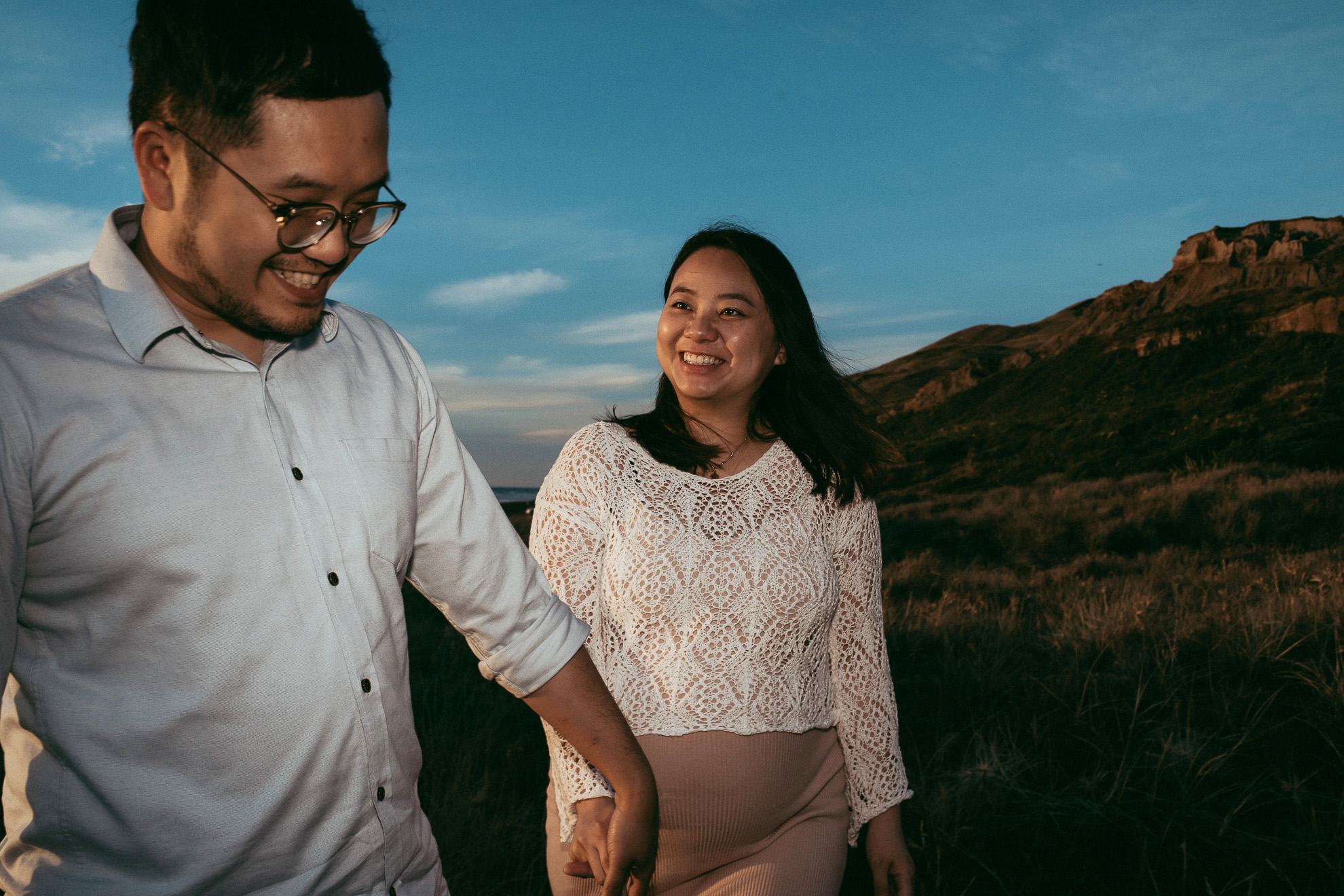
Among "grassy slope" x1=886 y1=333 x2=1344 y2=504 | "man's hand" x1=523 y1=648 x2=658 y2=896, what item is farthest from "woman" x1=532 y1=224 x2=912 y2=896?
"grassy slope" x1=886 y1=333 x2=1344 y2=504

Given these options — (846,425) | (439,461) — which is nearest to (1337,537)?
(846,425)

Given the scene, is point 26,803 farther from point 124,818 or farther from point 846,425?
point 846,425

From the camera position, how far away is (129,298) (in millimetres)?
1196

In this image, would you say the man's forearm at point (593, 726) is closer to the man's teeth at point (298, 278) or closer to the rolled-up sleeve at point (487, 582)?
the rolled-up sleeve at point (487, 582)

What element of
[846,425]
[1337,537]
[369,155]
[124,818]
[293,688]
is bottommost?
[1337,537]

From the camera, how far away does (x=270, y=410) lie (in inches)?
52.1

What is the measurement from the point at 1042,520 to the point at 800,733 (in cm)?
1002

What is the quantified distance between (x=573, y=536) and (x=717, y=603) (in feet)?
1.43

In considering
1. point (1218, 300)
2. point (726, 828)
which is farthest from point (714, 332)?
point (1218, 300)

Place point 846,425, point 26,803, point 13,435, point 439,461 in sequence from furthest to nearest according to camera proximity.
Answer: point 846,425, point 439,461, point 26,803, point 13,435

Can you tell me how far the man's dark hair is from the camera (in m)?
1.24

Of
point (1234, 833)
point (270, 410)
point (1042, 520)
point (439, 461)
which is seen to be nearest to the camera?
point (270, 410)

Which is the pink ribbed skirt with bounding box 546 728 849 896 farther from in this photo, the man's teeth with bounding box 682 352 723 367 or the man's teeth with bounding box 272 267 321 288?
the man's teeth with bounding box 272 267 321 288

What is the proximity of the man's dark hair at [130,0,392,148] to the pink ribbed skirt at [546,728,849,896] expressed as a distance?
1.64m
